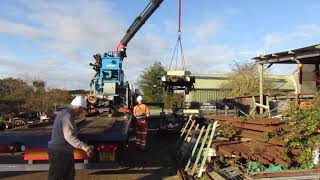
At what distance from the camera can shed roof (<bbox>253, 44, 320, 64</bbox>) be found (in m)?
17.7

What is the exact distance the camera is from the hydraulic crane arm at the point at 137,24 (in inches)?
891

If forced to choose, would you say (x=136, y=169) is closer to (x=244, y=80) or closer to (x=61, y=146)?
(x=61, y=146)

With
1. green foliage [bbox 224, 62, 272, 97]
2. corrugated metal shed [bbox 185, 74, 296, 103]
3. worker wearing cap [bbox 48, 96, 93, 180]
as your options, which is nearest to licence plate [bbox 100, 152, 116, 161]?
worker wearing cap [bbox 48, 96, 93, 180]

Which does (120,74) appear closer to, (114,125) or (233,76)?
(114,125)

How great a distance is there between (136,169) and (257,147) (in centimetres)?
323

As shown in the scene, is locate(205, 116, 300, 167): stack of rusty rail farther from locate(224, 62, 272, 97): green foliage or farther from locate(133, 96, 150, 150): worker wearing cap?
locate(224, 62, 272, 97): green foliage

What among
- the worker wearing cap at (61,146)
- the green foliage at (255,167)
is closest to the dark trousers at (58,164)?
the worker wearing cap at (61,146)

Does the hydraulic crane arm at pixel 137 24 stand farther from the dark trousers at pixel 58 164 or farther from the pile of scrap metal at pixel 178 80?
the dark trousers at pixel 58 164

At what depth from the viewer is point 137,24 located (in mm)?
23625

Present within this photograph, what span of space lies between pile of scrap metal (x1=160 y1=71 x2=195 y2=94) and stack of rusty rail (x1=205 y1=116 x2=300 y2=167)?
769 centimetres

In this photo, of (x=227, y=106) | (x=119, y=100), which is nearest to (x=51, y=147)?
(x=119, y=100)

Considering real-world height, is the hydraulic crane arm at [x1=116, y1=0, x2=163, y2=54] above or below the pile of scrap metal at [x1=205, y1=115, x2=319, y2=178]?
above

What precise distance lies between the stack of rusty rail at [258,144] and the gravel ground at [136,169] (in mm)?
1457

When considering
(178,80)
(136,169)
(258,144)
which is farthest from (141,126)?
(178,80)
